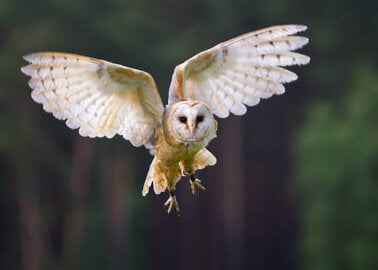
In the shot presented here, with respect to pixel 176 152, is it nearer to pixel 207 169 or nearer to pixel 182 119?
pixel 182 119

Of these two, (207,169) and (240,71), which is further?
(207,169)

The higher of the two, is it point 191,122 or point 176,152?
point 191,122

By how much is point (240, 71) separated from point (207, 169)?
61.8 ft

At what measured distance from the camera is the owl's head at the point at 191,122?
6.96 meters

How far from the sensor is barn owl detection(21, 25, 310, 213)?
721cm

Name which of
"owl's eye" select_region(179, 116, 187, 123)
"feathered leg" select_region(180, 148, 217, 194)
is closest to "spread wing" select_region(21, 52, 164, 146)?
"feathered leg" select_region(180, 148, 217, 194)

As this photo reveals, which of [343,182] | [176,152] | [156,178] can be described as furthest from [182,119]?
[343,182]

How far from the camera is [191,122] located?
6.95 m

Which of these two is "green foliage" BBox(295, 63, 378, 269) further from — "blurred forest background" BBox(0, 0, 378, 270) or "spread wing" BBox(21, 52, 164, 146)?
"spread wing" BBox(21, 52, 164, 146)

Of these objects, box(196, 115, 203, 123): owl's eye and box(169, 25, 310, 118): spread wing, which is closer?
box(196, 115, 203, 123): owl's eye

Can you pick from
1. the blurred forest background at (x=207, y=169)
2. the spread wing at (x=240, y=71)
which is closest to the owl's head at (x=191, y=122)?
the spread wing at (x=240, y=71)

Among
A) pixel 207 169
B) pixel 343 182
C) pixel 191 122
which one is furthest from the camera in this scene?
pixel 207 169

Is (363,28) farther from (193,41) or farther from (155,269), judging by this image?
(155,269)

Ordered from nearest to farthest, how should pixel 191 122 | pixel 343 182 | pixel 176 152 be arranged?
pixel 191 122 → pixel 176 152 → pixel 343 182
